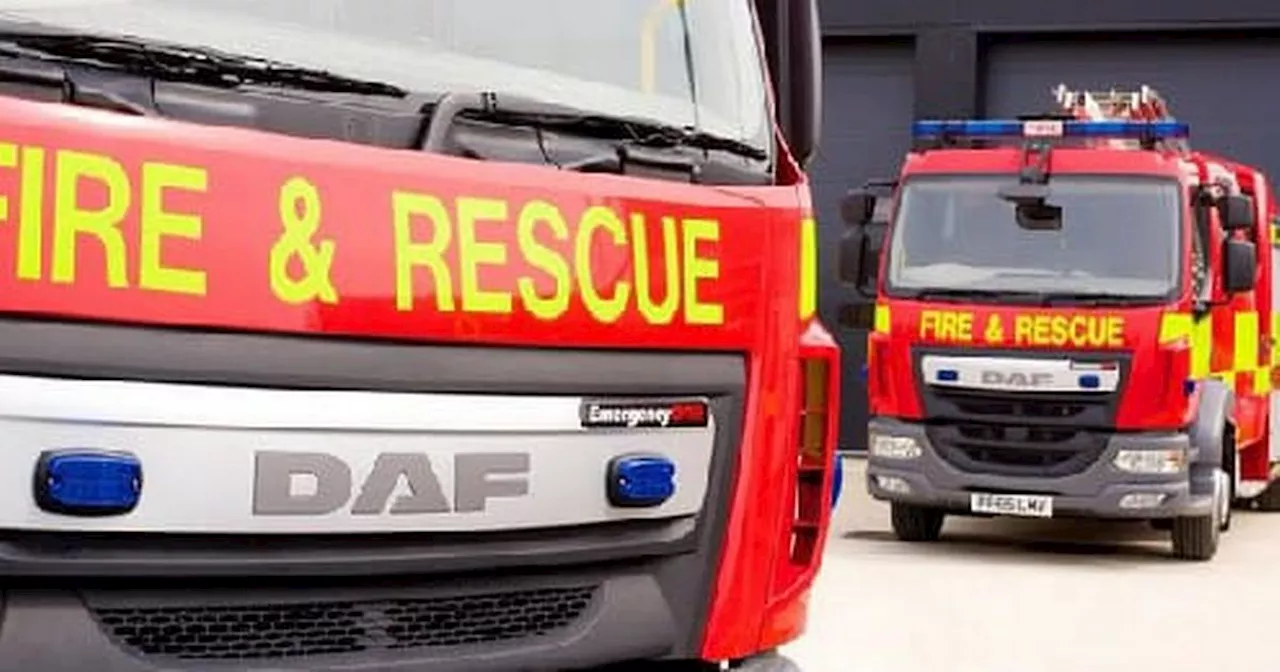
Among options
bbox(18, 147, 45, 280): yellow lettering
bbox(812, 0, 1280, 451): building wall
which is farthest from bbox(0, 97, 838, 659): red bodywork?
bbox(812, 0, 1280, 451): building wall

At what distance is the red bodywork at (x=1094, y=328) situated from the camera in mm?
12148

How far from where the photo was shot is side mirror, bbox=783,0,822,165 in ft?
15.0

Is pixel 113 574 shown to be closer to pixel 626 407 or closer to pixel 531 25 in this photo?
pixel 626 407

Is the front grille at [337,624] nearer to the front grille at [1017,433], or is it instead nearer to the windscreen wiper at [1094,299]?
the windscreen wiper at [1094,299]

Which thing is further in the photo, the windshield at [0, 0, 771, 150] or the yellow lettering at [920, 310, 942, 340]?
the yellow lettering at [920, 310, 942, 340]

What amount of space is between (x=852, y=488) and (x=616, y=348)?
14.2m

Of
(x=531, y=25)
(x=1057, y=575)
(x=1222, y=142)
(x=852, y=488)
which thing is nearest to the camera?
(x=531, y=25)

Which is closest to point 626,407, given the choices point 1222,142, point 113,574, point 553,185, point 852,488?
point 553,185

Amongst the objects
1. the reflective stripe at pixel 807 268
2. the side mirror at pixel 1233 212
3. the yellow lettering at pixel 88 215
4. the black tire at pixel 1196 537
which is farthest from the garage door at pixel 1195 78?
the yellow lettering at pixel 88 215

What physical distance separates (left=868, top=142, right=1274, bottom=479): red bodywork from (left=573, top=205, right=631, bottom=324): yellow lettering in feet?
29.4

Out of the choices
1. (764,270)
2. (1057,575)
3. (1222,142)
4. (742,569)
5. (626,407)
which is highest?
(1222,142)

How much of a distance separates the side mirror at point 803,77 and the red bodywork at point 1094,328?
791 centimetres

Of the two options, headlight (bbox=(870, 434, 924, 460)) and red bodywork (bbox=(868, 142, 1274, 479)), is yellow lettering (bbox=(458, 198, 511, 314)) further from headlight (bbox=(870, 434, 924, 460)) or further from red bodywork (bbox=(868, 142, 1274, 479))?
headlight (bbox=(870, 434, 924, 460))

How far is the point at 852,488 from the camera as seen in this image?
1772 cm
